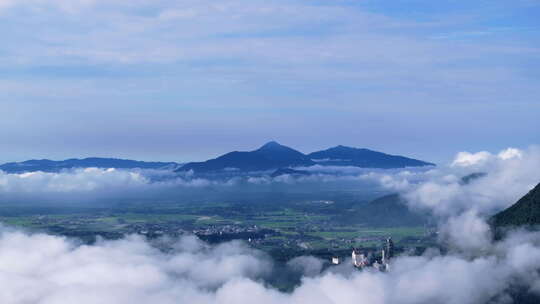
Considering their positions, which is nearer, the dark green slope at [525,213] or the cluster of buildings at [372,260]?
the dark green slope at [525,213]

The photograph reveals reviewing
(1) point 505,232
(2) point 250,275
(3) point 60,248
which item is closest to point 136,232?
(3) point 60,248

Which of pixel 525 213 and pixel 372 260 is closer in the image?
pixel 525 213

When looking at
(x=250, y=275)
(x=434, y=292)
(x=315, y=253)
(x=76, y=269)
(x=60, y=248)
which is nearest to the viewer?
(x=434, y=292)

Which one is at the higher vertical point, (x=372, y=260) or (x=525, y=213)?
(x=525, y=213)

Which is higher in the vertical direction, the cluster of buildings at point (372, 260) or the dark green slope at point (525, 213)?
the dark green slope at point (525, 213)

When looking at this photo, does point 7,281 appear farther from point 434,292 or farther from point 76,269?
point 434,292
